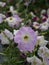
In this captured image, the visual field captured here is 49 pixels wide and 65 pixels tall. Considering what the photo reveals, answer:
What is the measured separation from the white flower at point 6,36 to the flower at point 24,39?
11cm

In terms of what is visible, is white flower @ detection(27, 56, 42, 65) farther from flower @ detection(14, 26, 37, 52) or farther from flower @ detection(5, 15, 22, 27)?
flower @ detection(5, 15, 22, 27)

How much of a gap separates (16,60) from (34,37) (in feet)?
0.44

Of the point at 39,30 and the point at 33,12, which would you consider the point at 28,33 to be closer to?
the point at 39,30

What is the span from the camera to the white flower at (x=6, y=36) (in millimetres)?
1396

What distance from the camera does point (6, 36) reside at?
1.42 metres

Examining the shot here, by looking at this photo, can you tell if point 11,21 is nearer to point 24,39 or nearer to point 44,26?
point 44,26

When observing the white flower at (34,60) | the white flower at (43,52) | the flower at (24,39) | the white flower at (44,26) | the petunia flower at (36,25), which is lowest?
the white flower at (34,60)

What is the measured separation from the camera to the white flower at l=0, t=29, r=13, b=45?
55.0 inches

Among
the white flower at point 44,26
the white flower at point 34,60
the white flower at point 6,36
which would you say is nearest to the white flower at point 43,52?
the white flower at point 34,60

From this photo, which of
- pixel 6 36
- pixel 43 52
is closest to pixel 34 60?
pixel 43 52

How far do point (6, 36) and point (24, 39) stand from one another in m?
0.14

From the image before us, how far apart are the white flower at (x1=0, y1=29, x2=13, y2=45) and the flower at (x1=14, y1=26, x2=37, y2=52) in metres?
0.11

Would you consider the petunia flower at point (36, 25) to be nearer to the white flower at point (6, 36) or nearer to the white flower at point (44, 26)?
the white flower at point (44, 26)

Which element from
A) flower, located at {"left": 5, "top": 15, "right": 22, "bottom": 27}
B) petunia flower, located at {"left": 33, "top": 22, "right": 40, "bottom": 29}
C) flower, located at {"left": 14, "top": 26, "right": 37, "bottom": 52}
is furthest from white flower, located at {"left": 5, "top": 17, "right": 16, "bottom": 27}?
flower, located at {"left": 14, "top": 26, "right": 37, "bottom": 52}
